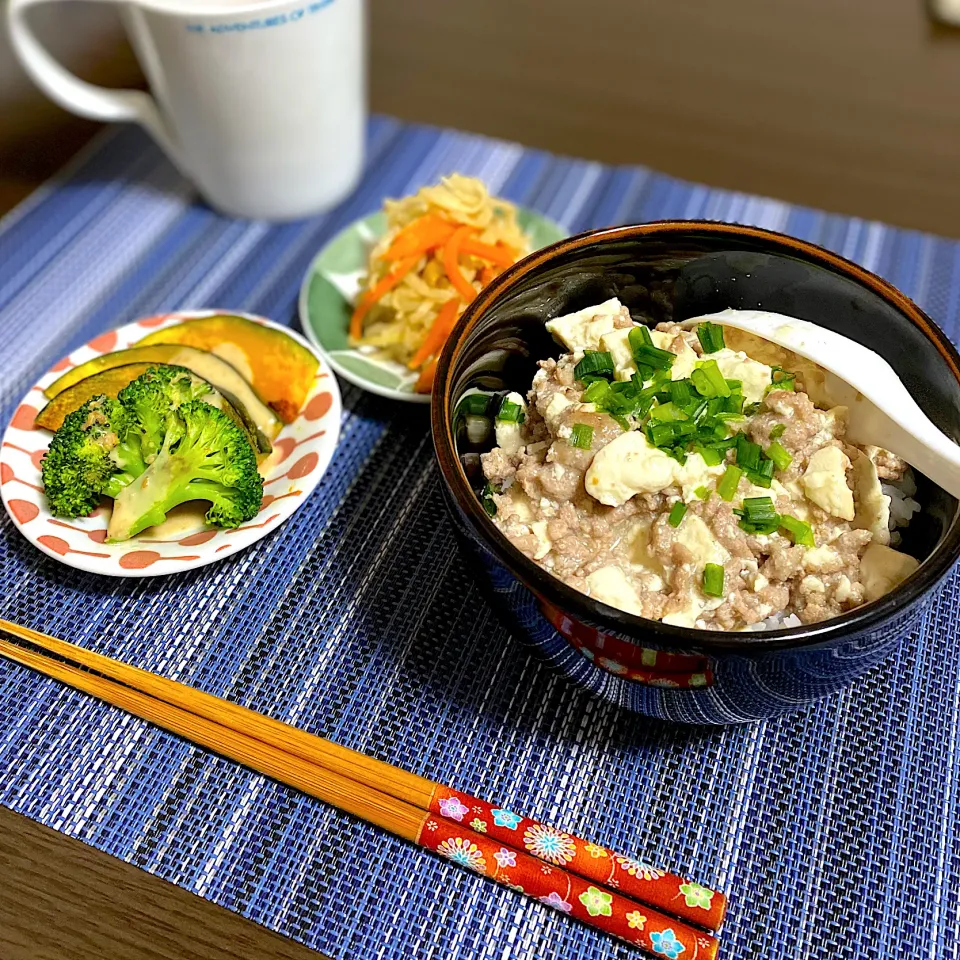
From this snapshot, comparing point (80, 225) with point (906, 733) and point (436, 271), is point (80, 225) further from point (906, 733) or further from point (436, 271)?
point (906, 733)

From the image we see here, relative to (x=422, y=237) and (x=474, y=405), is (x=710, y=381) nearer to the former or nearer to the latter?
(x=474, y=405)

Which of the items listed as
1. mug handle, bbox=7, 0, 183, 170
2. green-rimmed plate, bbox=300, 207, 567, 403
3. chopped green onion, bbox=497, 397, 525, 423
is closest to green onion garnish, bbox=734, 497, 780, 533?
chopped green onion, bbox=497, 397, 525, 423

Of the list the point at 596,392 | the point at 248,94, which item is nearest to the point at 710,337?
the point at 596,392

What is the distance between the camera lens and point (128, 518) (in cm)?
136

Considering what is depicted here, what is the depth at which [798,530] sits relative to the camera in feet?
3.78

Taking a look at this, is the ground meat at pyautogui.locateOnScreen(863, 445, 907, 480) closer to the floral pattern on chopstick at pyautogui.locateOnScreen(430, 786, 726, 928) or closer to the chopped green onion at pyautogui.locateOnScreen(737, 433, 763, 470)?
the chopped green onion at pyautogui.locateOnScreen(737, 433, 763, 470)

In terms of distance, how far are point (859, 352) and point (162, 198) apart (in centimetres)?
159

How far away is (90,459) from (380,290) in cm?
61

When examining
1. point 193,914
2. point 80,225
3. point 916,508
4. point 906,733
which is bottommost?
point 906,733

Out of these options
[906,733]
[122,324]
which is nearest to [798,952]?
[906,733]

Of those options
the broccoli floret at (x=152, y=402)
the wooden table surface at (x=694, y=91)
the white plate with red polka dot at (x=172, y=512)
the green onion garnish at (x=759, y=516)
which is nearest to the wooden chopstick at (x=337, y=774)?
the white plate with red polka dot at (x=172, y=512)

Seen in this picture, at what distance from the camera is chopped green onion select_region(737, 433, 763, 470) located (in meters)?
1.20

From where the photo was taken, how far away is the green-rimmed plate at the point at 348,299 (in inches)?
64.4

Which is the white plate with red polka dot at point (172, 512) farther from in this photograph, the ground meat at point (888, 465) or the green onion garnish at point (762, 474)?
the ground meat at point (888, 465)
